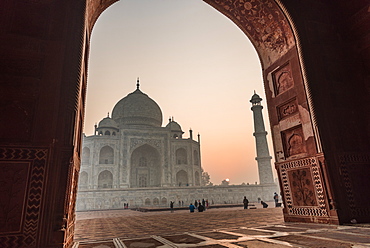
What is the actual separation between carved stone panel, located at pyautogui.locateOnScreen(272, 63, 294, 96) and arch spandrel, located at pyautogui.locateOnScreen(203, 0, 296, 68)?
351 millimetres

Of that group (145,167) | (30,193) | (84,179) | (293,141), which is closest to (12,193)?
(30,193)

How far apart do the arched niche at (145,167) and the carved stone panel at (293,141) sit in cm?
2218

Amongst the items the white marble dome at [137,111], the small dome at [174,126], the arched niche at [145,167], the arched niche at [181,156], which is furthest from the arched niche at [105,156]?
the small dome at [174,126]

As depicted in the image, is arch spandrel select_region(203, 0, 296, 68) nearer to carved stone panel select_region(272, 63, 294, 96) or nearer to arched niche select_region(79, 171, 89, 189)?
carved stone panel select_region(272, 63, 294, 96)

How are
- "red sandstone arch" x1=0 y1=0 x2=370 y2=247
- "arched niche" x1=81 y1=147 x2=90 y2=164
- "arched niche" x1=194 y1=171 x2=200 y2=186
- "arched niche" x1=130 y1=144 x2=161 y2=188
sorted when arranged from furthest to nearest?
1. "arched niche" x1=194 y1=171 x2=200 y2=186
2. "arched niche" x1=130 y1=144 x2=161 y2=188
3. "arched niche" x1=81 y1=147 x2=90 y2=164
4. "red sandstone arch" x1=0 y1=0 x2=370 y2=247

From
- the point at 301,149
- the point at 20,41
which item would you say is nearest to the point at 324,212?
the point at 301,149

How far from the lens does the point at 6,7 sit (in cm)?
329

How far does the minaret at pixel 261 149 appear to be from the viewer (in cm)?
2458

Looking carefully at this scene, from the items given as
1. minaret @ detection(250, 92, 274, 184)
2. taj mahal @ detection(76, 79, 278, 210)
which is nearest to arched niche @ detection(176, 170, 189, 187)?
taj mahal @ detection(76, 79, 278, 210)

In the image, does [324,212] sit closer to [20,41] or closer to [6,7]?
[20,41]

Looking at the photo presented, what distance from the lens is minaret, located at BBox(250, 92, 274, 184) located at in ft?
80.6

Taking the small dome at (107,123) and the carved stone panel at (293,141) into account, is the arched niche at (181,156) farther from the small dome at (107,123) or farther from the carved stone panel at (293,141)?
the carved stone panel at (293,141)

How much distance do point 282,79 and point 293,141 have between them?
1.52m

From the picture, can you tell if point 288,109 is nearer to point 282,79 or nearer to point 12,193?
point 282,79
